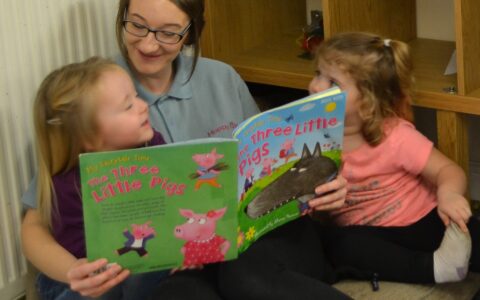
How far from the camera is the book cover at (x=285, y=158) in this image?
1.41 m

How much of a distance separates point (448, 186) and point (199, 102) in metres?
0.56

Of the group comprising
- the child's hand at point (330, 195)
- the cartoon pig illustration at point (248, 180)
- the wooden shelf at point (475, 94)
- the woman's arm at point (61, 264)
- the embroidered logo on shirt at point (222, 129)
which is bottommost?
the woman's arm at point (61, 264)

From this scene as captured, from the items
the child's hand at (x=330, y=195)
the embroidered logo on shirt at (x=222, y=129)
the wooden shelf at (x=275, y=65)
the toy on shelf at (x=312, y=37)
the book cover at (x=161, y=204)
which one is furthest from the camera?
the toy on shelf at (x=312, y=37)

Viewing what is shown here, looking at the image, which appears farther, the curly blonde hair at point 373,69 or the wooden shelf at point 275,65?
the wooden shelf at point 275,65

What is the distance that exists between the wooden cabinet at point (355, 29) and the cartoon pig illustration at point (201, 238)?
611 mm

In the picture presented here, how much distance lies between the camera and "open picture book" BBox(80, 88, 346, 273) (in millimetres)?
1294

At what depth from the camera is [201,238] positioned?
1371 mm

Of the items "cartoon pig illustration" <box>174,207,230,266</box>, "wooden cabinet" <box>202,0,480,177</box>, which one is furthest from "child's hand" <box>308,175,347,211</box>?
"wooden cabinet" <box>202,0,480,177</box>

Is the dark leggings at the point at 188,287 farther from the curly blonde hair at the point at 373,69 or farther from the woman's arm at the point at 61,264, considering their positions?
the curly blonde hair at the point at 373,69

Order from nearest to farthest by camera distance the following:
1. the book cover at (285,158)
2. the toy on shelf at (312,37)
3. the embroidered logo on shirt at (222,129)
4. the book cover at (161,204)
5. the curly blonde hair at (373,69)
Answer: the book cover at (161,204) → the book cover at (285,158) → the curly blonde hair at (373,69) → the embroidered logo on shirt at (222,129) → the toy on shelf at (312,37)

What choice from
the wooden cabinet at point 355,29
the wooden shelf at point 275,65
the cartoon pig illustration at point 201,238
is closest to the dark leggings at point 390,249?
the wooden cabinet at point 355,29

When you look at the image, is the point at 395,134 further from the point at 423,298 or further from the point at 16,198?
the point at 16,198

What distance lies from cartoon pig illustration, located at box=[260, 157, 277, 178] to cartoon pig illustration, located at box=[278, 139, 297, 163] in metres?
0.02

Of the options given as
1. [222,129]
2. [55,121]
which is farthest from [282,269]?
[55,121]
